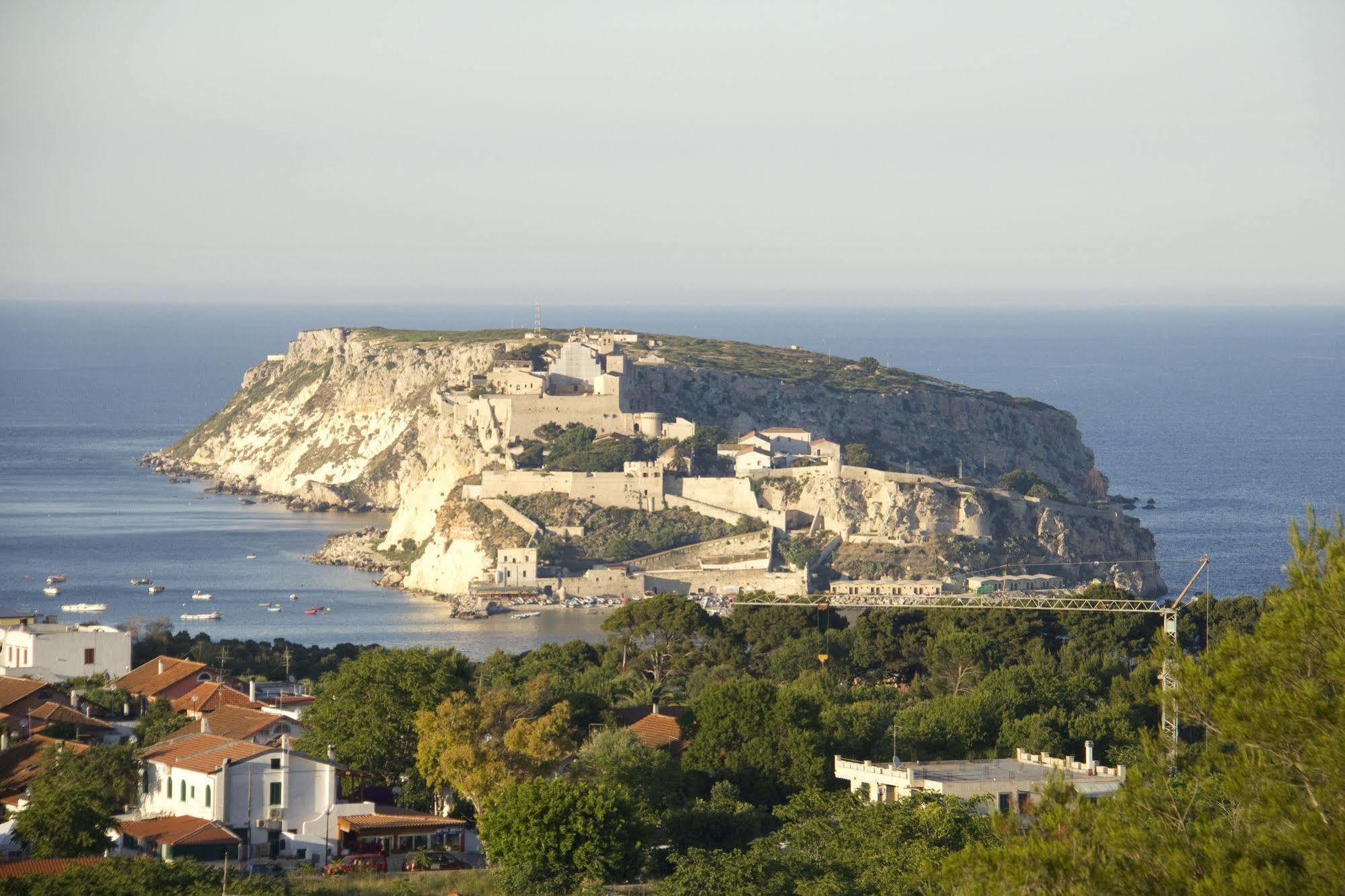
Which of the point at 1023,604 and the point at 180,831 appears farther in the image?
the point at 1023,604

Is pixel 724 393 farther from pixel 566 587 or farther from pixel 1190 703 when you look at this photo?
pixel 1190 703

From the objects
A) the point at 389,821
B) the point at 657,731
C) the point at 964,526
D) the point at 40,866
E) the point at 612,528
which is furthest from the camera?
the point at 612,528

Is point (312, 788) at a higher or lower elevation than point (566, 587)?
higher

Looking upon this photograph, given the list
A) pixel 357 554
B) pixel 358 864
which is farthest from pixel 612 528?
pixel 358 864

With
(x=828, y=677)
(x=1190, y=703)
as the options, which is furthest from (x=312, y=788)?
(x=828, y=677)

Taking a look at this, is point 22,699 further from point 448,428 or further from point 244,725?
point 448,428
